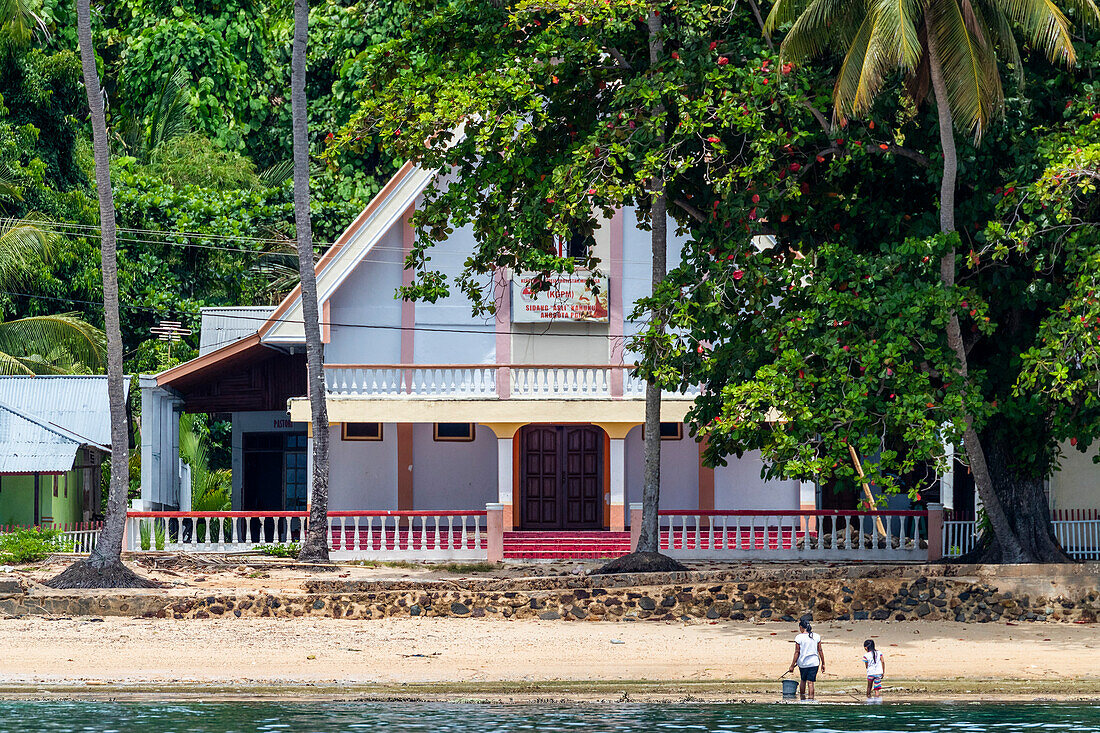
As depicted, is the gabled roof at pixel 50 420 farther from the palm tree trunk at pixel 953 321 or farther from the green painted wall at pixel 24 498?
the palm tree trunk at pixel 953 321

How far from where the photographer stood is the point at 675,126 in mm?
23453

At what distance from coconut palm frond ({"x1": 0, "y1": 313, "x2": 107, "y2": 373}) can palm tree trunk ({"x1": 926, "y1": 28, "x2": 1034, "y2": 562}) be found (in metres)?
23.9

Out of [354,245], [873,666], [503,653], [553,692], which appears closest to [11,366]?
[354,245]

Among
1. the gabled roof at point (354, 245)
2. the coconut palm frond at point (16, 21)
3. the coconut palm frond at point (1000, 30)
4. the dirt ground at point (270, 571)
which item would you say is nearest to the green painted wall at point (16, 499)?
the dirt ground at point (270, 571)

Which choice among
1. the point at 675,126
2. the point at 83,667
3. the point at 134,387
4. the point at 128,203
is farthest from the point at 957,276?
the point at 128,203

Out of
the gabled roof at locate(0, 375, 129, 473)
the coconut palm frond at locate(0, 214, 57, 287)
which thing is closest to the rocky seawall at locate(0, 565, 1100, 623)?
the gabled roof at locate(0, 375, 129, 473)

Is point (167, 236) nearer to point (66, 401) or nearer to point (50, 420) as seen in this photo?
point (66, 401)

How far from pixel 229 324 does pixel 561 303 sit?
8.71 metres

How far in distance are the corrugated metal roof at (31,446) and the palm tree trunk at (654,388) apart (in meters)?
13.6

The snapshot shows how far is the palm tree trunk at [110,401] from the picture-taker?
2377cm

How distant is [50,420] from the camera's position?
34.6 m

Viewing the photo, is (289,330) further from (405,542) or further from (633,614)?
(633,614)

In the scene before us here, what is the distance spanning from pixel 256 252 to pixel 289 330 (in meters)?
13.0

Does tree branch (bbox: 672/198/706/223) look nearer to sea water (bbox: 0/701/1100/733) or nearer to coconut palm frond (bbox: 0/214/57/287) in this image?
sea water (bbox: 0/701/1100/733)
